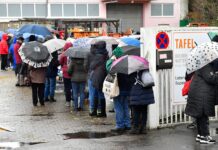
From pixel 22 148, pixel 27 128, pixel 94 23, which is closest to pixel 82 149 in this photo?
pixel 22 148

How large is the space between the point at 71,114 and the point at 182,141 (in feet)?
13.1

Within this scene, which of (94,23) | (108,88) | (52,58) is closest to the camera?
(108,88)

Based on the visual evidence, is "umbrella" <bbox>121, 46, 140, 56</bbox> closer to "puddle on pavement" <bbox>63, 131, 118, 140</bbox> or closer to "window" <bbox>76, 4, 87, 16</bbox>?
"puddle on pavement" <bbox>63, 131, 118, 140</bbox>

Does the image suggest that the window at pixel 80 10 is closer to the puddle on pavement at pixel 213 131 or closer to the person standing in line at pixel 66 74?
the person standing in line at pixel 66 74

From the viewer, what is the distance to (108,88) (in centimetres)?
998

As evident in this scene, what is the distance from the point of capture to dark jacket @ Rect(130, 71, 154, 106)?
30.8 feet

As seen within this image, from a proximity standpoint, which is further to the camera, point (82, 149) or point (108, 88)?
point (108, 88)

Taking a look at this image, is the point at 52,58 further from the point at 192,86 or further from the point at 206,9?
the point at 206,9

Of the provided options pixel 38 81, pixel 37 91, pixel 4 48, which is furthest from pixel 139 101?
pixel 4 48

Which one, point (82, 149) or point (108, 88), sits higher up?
point (108, 88)

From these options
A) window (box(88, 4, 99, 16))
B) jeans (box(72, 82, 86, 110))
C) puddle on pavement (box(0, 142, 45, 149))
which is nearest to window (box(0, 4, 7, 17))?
window (box(88, 4, 99, 16))

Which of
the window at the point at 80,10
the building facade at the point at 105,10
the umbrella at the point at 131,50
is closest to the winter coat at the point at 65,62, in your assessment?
the umbrella at the point at 131,50

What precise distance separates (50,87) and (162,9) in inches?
1593

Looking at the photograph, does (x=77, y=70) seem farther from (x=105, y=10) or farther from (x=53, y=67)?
(x=105, y=10)
